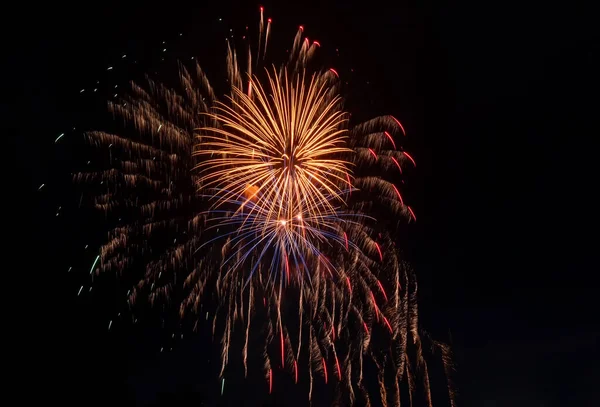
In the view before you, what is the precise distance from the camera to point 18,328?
54.3ft

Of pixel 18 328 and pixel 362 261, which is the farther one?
pixel 18 328

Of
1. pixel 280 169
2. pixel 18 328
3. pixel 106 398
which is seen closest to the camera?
pixel 280 169

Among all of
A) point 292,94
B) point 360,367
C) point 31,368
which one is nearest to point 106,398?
point 31,368

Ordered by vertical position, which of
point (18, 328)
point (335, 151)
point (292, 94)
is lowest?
point (18, 328)

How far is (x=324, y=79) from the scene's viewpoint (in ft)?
45.5

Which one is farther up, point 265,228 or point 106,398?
point 265,228

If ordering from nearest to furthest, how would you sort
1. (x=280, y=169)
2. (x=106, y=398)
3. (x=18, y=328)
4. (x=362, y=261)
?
1. (x=280, y=169)
2. (x=362, y=261)
3. (x=18, y=328)
4. (x=106, y=398)

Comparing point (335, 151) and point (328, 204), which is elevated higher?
point (335, 151)

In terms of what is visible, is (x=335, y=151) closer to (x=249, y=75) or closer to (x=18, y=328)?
(x=249, y=75)

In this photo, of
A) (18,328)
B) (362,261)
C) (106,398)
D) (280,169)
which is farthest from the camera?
(106,398)

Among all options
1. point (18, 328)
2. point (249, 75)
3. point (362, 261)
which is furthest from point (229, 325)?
point (18, 328)

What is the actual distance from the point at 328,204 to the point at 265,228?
1.55m

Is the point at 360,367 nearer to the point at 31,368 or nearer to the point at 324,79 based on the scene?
the point at 324,79

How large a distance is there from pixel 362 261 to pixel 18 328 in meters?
9.97
